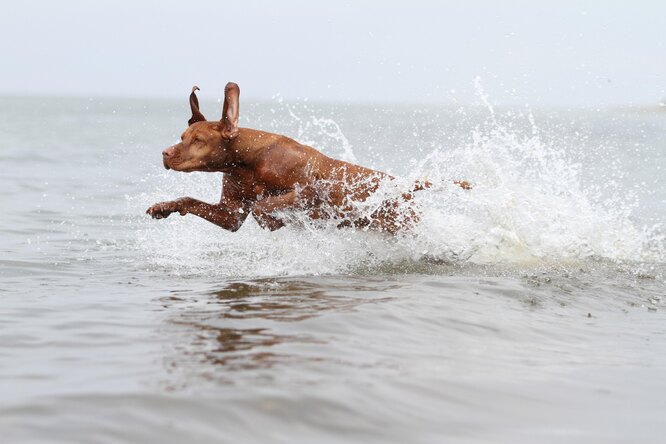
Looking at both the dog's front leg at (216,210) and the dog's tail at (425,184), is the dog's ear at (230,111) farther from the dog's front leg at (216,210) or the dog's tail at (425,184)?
the dog's tail at (425,184)

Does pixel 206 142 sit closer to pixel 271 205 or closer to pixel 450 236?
pixel 271 205

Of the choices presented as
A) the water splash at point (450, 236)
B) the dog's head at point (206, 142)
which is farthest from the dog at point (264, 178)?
the water splash at point (450, 236)

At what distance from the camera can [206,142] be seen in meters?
7.78

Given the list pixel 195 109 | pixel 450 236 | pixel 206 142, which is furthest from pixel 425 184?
pixel 195 109

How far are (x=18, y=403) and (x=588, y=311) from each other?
4.23m

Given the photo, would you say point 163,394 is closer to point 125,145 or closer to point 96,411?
point 96,411

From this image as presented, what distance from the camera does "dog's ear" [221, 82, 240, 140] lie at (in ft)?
25.2

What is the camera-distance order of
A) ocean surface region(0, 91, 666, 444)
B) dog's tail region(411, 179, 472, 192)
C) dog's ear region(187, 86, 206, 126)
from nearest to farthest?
ocean surface region(0, 91, 666, 444)
dog's ear region(187, 86, 206, 126)
dog's tail region(411, 179, 472, 192)

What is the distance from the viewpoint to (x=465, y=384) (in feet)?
15.9

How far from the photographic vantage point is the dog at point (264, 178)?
25.5 feet

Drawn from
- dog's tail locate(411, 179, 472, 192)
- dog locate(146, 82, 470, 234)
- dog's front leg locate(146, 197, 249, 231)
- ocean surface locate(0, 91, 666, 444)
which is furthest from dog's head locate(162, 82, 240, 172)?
dog's tail locate(411, 179, 472, 192)

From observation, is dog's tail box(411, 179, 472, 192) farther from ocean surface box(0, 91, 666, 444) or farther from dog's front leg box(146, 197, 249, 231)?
dog's front leg box(146, 197, 249, 231)

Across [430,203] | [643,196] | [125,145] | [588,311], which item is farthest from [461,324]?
[125,145]

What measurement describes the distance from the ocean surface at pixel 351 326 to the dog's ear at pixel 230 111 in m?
1.07
